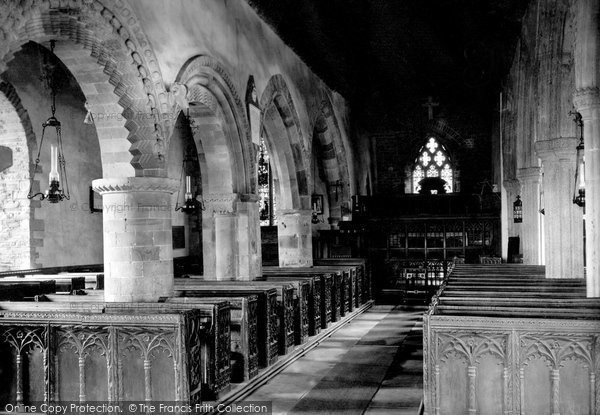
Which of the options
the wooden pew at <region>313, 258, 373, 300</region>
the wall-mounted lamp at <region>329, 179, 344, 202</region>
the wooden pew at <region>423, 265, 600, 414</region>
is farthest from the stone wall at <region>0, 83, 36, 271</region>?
the wooden pew at <region>423, 265, 600, 414</region>

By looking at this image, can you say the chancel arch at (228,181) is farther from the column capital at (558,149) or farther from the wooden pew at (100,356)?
the wooden pew at (100,356)

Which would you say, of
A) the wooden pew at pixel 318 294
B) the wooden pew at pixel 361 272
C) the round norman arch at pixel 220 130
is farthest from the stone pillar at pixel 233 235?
the wooden pew at pixel 361 272

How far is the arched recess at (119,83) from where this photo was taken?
7.21 meters

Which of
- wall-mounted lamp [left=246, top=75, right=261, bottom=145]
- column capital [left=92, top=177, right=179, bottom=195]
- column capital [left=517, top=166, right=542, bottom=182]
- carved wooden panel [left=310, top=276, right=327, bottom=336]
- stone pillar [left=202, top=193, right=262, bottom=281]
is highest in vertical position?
wall-mounted lamp [left=246, top=75, right=261, bottom=145]

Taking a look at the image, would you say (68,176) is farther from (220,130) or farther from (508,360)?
(508,360)

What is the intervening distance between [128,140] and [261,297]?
2.60m

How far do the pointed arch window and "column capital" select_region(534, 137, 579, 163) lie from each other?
12.2 metres

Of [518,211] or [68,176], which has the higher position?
[68,176]

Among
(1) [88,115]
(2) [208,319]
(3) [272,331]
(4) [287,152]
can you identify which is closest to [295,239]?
(4) [287,152]

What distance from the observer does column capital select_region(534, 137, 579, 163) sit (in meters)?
8.98

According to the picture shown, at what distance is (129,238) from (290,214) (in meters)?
6.99

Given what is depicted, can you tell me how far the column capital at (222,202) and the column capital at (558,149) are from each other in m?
5.01

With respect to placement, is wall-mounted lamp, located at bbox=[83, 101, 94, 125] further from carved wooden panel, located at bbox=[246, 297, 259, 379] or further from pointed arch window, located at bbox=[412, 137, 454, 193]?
pointed arch window, located at bbox=[412, 137, 454, 193]

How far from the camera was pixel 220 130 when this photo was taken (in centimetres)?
1044
